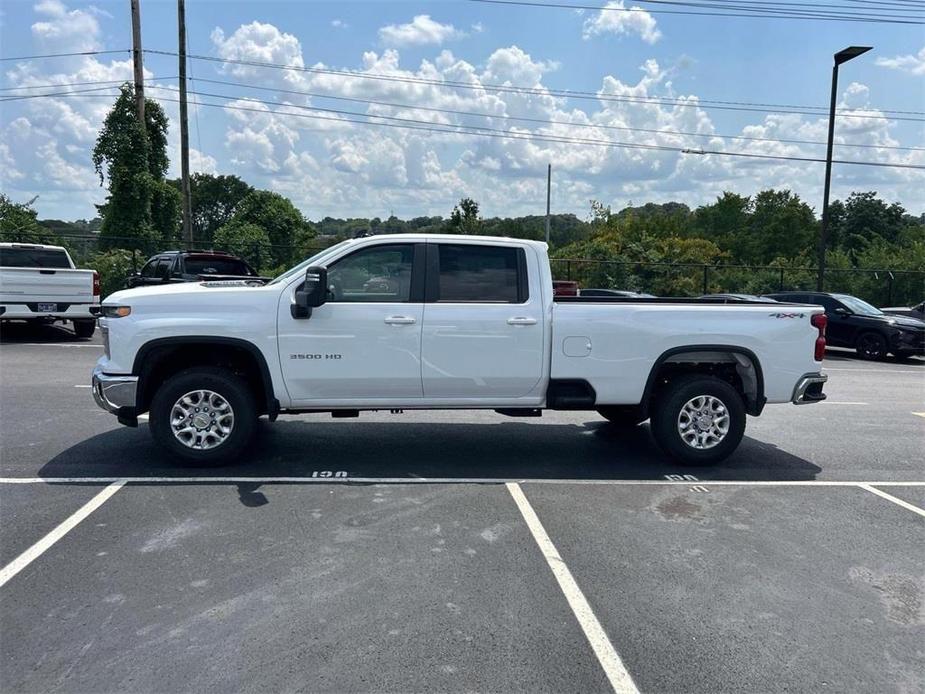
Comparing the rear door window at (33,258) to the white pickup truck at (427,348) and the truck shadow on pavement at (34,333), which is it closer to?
the truck shadow on pavement at (34,333)

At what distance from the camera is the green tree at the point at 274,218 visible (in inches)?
2137

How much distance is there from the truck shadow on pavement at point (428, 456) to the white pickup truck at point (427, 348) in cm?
33

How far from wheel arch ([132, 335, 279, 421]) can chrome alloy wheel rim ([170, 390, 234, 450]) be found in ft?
1.03

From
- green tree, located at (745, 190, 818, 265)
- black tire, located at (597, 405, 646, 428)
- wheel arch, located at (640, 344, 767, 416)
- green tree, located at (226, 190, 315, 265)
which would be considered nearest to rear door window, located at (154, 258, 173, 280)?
black tire, located at (597, 405, 646, 428)

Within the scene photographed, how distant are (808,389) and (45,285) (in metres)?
Answer: 13.5

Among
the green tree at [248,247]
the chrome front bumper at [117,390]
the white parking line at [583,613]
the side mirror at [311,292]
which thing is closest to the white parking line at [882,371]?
the white parking line at [583,613]

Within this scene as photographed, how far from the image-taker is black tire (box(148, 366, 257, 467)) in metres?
6.04

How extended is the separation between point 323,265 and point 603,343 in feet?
8.28

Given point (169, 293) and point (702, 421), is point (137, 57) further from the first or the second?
point (702, 421)

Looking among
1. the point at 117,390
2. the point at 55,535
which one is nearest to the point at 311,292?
the point at 117,390

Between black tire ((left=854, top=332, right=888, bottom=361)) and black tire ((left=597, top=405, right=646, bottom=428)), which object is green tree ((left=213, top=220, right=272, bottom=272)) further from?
black tire ((left=597, top=405, right=646, bottom=428))

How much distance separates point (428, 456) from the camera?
22.6ft

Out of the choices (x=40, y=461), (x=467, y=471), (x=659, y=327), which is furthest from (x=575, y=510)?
(x=40, y=461)

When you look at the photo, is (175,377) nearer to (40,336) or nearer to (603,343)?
(603,343)
